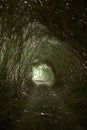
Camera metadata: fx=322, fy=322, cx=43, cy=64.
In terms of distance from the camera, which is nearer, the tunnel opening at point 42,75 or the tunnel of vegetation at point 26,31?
the tunnel of vegetation at point 26,31

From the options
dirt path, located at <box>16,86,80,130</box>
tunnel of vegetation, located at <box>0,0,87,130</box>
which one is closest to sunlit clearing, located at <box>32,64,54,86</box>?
tunnel of vegetation, located at <box>0,0,87,130</box>

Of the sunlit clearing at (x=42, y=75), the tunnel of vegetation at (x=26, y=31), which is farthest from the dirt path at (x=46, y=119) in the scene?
the sunlit clearing at (x=42, y=75)

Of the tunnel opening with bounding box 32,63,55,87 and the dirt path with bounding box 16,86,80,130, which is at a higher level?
the tunnel opening with bounding box 32,63,55,87

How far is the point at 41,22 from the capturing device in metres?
8.72

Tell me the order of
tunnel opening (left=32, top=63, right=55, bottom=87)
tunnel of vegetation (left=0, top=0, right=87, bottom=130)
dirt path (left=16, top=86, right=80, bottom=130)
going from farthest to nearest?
tunnel opening (left=32, top=63, right=55, bottom=87)
tunnel of vegetation (left=0, top=0, right=87, bottom=130)
dirt path (left=16, top=86, right=80, bottom=130)

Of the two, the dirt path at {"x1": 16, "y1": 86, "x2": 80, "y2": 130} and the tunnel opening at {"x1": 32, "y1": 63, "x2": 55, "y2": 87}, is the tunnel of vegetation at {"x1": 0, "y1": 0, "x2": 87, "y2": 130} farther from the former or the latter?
the tunnel opening at {"x1": 32, "y1": 63, "x2": 55, "y2": 87}

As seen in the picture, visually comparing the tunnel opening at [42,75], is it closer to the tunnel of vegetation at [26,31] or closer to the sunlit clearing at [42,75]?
the sunlit clearing at [42,75]

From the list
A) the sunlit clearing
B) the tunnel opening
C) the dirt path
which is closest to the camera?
the dirt path

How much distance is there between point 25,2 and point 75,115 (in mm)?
2777

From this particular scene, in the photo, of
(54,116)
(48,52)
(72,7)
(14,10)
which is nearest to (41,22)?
(14,10)

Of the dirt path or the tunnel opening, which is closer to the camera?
the dirt path

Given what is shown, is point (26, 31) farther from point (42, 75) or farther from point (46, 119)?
point (42, 75)

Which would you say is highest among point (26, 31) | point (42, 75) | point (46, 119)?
point (26, 31)

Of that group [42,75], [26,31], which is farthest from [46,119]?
[42,75]
